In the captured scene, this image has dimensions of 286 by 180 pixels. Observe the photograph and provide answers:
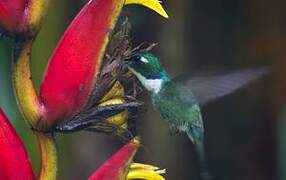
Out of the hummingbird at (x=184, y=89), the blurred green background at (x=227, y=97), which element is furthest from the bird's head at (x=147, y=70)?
the blurred green background at (x=227, y=97)

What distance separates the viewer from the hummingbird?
4.72ft

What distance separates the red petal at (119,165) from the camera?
124 cm

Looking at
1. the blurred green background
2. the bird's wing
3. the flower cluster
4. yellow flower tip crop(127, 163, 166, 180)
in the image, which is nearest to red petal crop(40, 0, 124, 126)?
the flower cluster

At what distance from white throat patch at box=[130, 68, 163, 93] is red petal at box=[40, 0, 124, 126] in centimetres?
17

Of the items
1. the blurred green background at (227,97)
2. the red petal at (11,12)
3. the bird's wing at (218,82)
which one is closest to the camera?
the red petal at (11,12)

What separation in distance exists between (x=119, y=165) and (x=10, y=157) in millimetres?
154

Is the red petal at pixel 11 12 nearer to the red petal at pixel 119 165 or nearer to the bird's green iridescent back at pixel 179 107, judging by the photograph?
the red petal at pixel 119 165

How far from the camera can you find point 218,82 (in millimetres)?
1492

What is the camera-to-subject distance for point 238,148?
300 cm

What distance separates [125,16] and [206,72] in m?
0.17

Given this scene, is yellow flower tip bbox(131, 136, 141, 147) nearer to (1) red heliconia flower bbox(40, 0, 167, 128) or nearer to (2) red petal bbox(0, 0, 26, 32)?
(1) red heliconia flower bbox(40, 0, 167, 128)

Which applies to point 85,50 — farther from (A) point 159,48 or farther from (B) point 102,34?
(A) point 159,48

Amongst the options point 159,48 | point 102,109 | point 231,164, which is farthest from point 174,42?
point 102,109

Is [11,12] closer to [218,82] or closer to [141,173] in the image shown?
[141,173]
